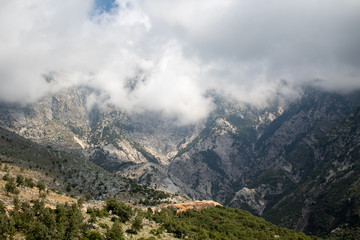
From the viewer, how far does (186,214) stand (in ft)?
496

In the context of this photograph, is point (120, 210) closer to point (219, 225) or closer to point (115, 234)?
point (115, 234)

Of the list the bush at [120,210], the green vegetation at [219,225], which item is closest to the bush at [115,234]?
the bush at [120,210]

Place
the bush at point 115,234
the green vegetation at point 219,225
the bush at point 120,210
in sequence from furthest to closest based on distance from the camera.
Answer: the green vegetation at point 219,225 < the bush at point 120,210 < the bush at point 115,234

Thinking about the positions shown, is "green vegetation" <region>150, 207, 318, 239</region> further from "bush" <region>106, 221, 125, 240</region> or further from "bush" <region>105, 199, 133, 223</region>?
"bush" <region>106, 221, 125, 240</region>

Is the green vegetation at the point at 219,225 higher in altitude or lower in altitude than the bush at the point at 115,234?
higher

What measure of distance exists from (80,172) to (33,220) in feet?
485

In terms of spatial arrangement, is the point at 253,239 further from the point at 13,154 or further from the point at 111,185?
the point at 13,154

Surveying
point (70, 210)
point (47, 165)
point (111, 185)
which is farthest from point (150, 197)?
point (70, 210)

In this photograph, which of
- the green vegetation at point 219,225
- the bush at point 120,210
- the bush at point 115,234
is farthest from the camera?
the green vegetation at point 219,225

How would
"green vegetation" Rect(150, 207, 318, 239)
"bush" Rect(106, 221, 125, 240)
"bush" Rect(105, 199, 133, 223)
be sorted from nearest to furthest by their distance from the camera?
"bush" Rect(106, 221, 125, 240) → "bush" Rect(105, 199, 133, 223) → "green vegetation" Rect(150, 207, 318, 239)

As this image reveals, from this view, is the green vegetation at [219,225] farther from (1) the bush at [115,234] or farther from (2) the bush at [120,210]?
(1) the bush at [115,234]

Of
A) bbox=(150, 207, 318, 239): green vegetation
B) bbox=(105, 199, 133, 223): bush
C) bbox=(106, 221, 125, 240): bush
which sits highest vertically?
bbox=(150, 207, 318, 239): green vegetation

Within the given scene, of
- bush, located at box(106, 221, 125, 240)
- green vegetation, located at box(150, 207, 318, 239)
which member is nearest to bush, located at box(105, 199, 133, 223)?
bush, located at box(106, 221, 125, 240)

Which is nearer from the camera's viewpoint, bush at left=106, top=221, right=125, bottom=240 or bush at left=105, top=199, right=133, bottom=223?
bush at left=106, top=221, right=125, bottom=240
